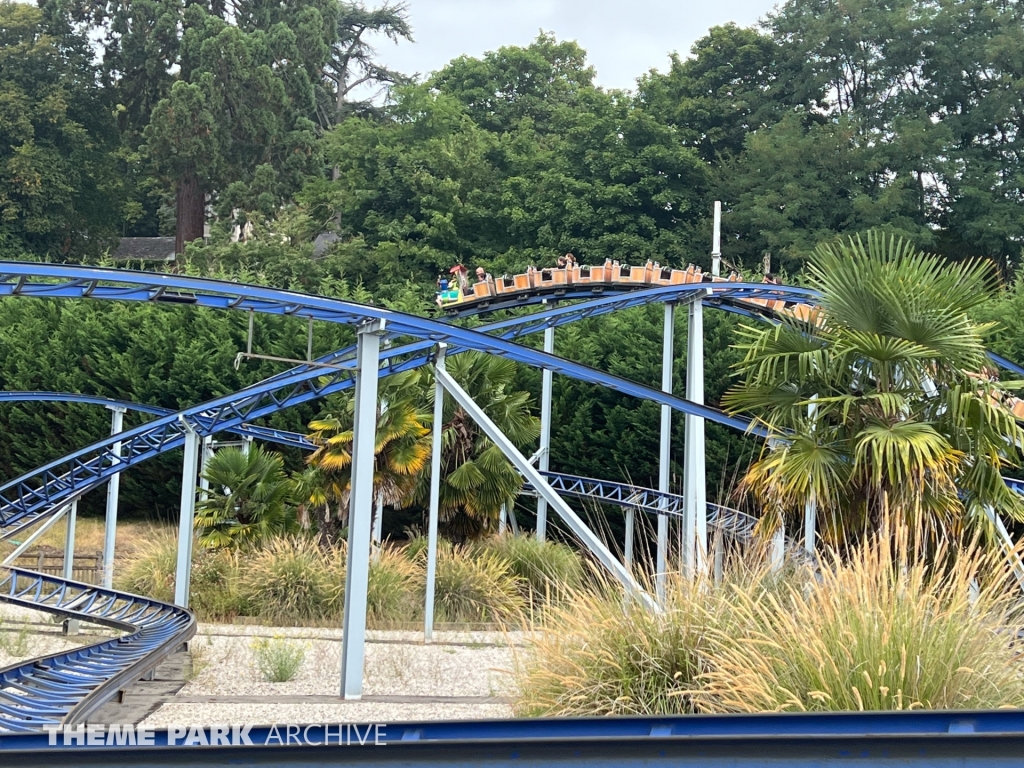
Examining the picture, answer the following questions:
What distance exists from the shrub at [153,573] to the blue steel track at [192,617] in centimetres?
98

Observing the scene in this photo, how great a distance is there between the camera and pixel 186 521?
13.0 m

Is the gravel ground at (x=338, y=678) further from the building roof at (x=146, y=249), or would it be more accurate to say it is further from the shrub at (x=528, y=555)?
the building roof at (x=146, y=249)

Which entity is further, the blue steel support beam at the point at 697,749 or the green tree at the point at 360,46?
the green tree at the point at 360,46

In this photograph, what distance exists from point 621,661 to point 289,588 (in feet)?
27.2

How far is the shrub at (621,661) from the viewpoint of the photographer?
6055 mm

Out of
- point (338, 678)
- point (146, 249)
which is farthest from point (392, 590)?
point (146, 249)

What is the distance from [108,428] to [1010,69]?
23538 millimetres

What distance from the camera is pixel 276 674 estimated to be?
9703 millimetres

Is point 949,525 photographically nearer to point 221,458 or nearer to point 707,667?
point 707,667

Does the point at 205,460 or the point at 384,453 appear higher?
the point at 384,453

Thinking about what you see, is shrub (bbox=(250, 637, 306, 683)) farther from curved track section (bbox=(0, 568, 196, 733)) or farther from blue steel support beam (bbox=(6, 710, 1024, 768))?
blue steel support beam (bbox=(6, 710, 1024, 768))

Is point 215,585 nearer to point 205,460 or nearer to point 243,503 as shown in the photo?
point 243,503

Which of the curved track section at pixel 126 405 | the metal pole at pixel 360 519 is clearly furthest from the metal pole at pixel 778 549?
the curved track section at pixel 126 405

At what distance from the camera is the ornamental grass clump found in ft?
16.3
